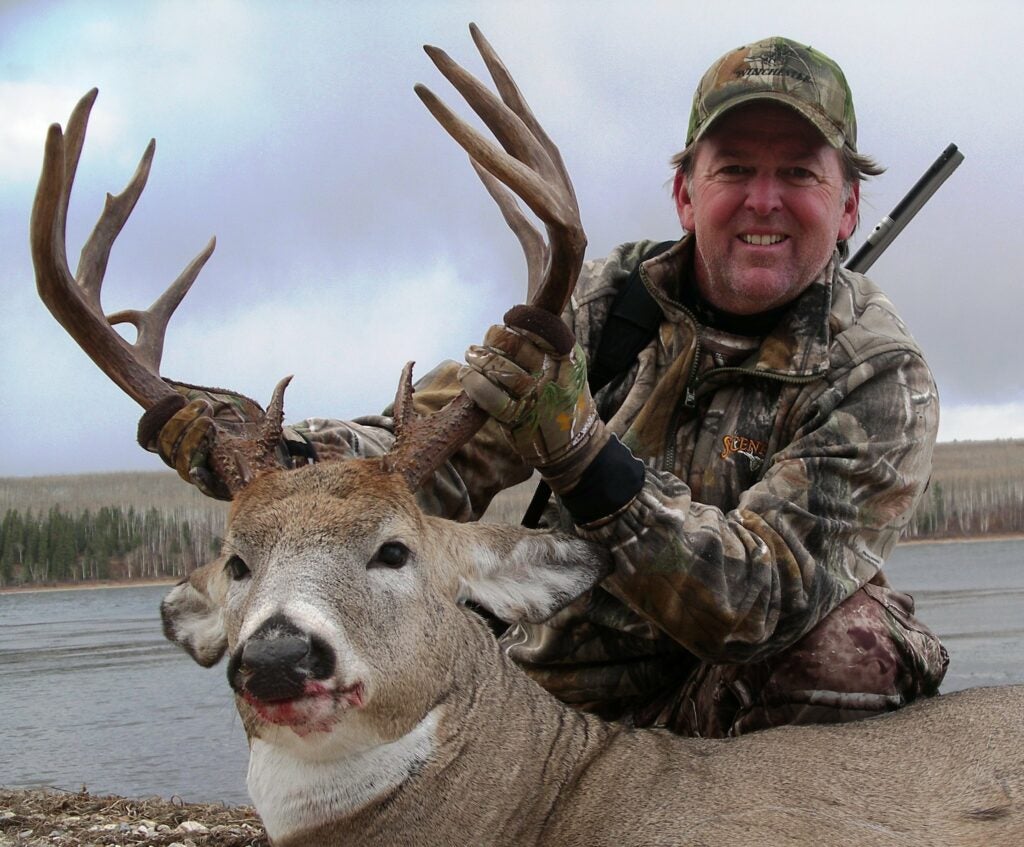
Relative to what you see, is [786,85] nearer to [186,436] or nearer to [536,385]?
[536,385]

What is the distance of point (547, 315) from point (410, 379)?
24.4 inches

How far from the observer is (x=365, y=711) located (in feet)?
12.0

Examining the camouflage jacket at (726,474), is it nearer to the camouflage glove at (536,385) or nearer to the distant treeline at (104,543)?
the camouflage glove at (536,385)

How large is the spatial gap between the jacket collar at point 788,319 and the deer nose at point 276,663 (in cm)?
253

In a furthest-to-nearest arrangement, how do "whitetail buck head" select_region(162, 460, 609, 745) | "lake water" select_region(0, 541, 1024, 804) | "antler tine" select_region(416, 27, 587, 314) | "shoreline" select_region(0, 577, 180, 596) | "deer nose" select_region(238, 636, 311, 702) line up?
"shoreline" select_region(0, 577, 180, 596)
"lake water" select_region(0, 541, 1024, 804)
"antler tine" select_region(416, 27, 587, 314)
"whitetail buck head" select_region(162, 460, 609, 745)
"deer nose" select_region(238, 636, 311, 702)

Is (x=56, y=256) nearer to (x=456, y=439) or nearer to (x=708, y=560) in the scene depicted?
(x=456, y=439)

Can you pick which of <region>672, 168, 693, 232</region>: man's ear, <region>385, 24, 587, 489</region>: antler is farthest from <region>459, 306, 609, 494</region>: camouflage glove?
<region>672, 168, 693, 232</region>: man's ear

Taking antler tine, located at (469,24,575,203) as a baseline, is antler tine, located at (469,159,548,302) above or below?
below

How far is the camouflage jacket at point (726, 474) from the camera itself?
437 cm

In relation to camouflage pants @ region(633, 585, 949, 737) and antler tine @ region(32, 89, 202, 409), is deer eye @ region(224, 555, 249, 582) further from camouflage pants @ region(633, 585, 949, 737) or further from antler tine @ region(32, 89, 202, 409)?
camouflage pants @ region(633, 585, 949, 737)

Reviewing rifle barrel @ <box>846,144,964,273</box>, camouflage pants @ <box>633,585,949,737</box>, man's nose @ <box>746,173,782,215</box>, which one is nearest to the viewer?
camouflage pants @ <box>633,585,949,737</box>

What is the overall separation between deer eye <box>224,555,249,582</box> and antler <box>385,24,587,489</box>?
570mm

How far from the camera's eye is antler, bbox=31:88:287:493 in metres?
4.32

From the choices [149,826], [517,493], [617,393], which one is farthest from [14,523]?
[617,393]
